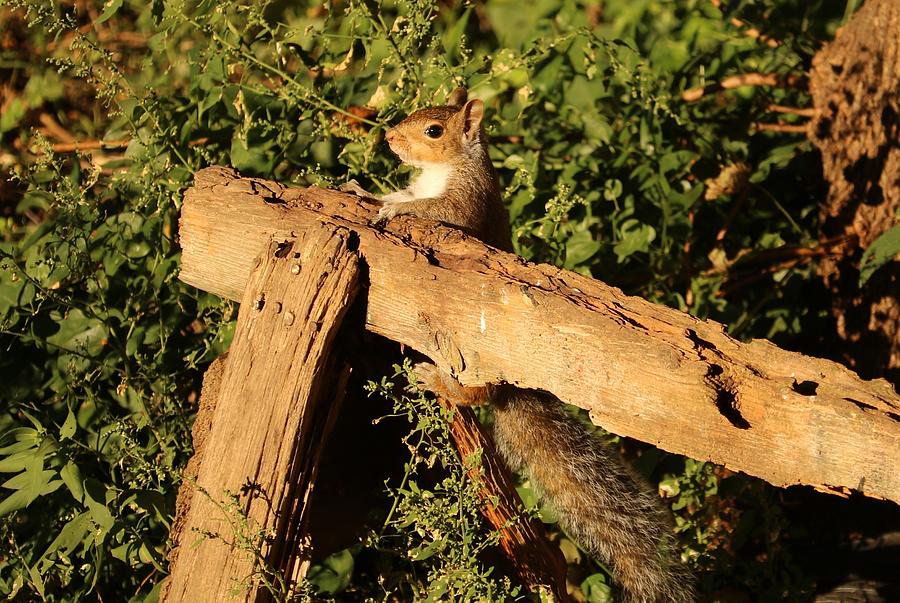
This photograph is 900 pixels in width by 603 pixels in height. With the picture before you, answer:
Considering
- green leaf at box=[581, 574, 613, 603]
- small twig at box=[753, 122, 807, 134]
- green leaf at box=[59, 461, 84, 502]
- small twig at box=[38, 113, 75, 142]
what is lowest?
small twig at box=[38, 113, 75, 142]

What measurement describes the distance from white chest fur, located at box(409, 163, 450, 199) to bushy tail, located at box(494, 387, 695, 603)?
2.35 ft

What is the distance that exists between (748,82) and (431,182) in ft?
4.96

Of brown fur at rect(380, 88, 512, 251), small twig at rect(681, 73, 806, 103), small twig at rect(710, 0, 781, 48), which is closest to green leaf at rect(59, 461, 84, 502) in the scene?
brown fur at rect(380, 88, 512, 251)

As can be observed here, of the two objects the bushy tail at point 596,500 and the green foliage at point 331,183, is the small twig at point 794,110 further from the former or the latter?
the bushy tail at point 596,500

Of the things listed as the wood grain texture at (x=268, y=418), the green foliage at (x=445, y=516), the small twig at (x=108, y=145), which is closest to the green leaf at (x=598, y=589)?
the green foliage at (x=445, y=516)

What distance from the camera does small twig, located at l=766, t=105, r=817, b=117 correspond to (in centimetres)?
334

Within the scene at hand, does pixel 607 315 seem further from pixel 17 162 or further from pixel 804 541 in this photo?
pixel 17 162

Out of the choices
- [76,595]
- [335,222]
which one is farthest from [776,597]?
[76,595]

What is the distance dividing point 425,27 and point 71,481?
142 cm

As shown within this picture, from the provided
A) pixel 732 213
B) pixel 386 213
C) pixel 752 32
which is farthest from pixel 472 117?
pixel 752 32

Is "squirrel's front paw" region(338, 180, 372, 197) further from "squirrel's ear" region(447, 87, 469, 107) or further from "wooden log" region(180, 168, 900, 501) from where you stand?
"squirrel's ear" region(447, 87, 469, 107)

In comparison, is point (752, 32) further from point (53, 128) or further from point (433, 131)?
point (53, 128)

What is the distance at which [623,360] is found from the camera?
158cm

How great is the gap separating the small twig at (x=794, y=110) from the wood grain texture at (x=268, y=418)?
212cm
